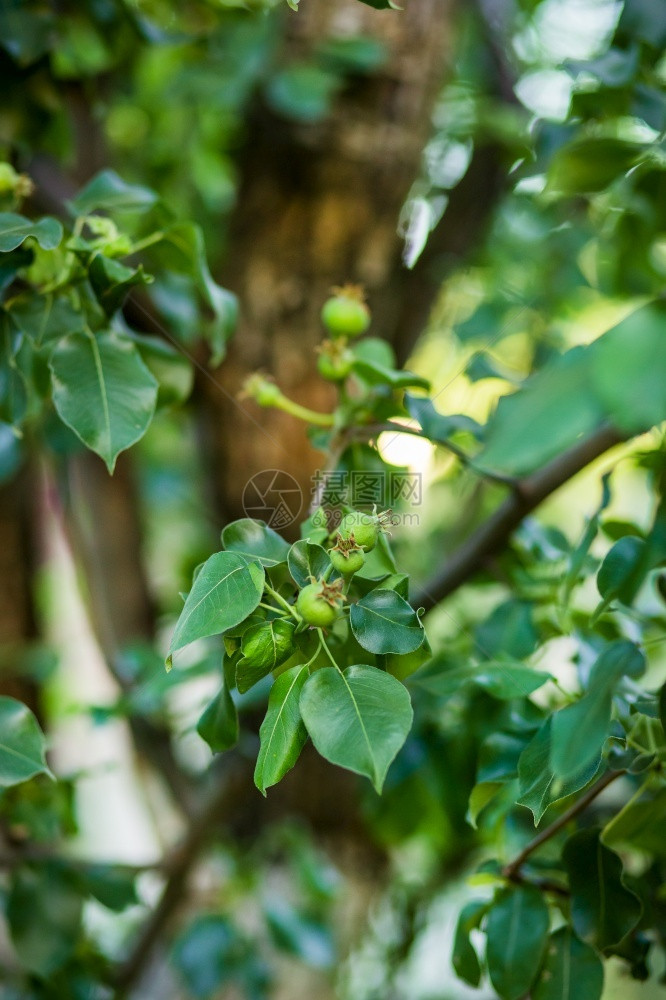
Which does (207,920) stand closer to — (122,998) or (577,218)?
(122,998)

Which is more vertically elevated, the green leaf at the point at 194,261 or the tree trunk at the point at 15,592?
the green leaf at the point at 194,261

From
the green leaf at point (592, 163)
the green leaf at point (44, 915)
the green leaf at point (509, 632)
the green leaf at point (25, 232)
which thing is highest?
the green leaf at point (592, 163)

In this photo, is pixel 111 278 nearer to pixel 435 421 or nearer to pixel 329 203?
pixel 435 421

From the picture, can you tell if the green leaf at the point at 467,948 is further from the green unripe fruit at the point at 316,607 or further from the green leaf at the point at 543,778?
the green unripe fruit at the point at 316,607

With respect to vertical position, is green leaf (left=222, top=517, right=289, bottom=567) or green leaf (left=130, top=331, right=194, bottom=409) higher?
green leaf (left=222, top=517, right=289, bottom=567)

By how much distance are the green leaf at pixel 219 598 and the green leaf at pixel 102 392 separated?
3.7 inches

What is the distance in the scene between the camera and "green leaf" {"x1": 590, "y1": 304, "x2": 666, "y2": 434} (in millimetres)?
233

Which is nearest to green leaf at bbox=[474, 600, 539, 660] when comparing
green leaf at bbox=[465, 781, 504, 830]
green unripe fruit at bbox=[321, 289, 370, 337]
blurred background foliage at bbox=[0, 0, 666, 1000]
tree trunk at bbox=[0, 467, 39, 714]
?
blurred background foliage at bbox=[0, 0, 666, 1000]

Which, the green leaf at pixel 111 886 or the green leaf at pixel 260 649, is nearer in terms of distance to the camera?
the green leaf at pixel 260 649

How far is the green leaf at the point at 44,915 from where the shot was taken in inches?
26.6

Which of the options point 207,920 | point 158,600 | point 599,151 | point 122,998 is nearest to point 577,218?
point 599,151

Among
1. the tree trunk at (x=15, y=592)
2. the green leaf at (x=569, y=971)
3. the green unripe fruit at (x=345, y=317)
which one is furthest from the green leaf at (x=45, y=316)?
the tree trunk at (x=15, y=592)

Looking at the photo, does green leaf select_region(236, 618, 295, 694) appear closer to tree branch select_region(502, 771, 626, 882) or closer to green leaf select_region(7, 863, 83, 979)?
tree branch select_region(502, 771, 626, 882)

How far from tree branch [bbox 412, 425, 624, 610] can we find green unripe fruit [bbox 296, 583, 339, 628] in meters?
0.23
